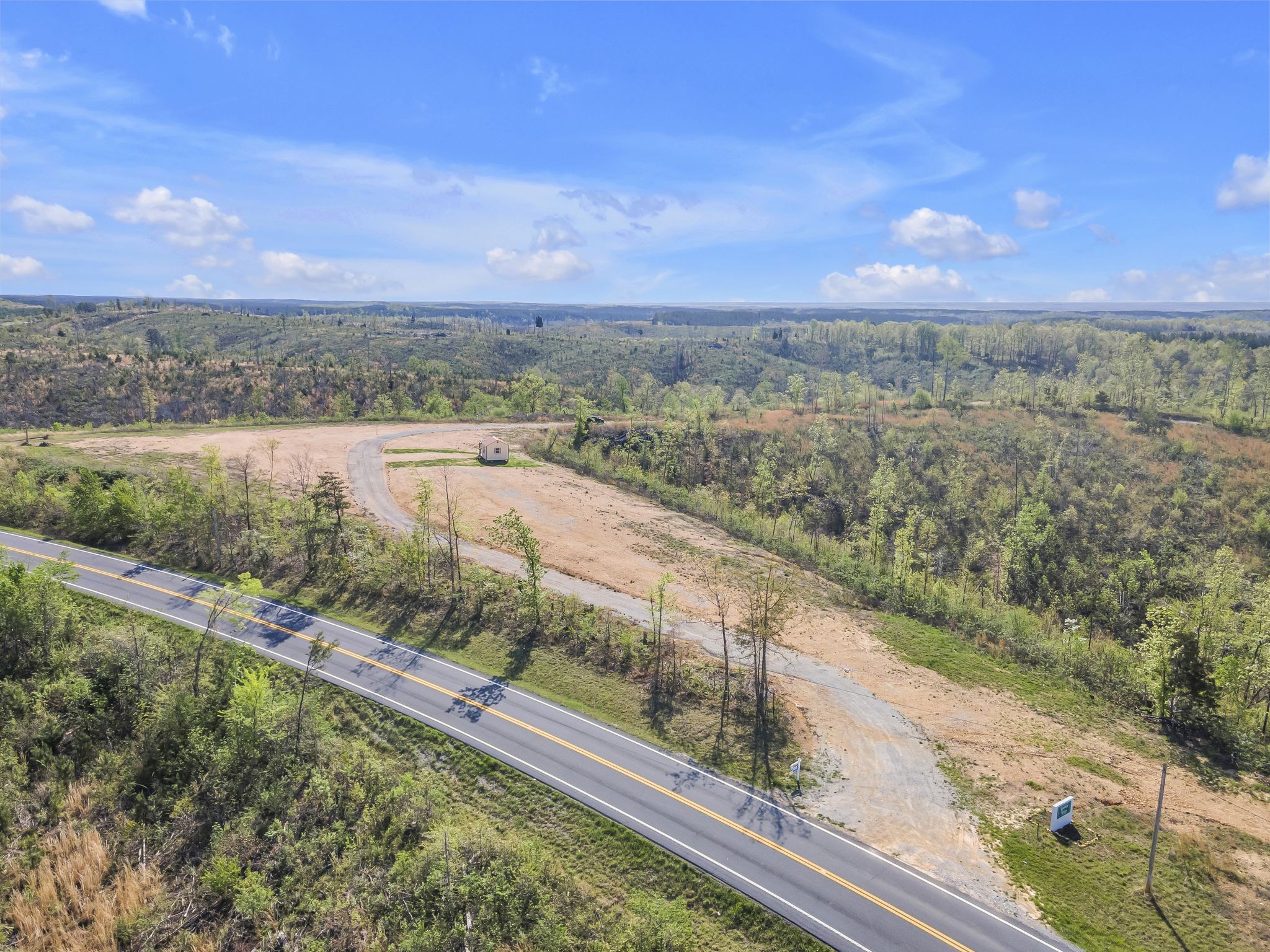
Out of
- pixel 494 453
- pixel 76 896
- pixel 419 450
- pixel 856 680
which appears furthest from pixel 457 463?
pixel 76 896

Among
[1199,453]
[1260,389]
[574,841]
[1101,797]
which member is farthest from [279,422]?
[1260,389]

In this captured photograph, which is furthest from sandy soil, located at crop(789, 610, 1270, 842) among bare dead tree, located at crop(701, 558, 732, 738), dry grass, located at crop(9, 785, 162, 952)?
dry grass, located at crop(9, 785, 162, 952)

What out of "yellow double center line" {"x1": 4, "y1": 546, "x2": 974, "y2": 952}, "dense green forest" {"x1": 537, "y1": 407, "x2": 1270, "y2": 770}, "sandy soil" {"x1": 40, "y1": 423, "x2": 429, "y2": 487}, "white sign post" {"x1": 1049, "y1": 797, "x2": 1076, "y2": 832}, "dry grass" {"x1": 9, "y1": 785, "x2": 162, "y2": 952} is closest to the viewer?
"dry grass" {"x1": 9, "y1": 785, "x2": 162, "y2": 952}

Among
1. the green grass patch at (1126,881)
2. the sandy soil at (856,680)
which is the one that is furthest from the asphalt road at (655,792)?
the sandy soil at (856,680)

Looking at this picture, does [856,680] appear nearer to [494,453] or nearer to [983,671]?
[983,671]

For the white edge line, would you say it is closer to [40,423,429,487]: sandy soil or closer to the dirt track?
the dirt track
